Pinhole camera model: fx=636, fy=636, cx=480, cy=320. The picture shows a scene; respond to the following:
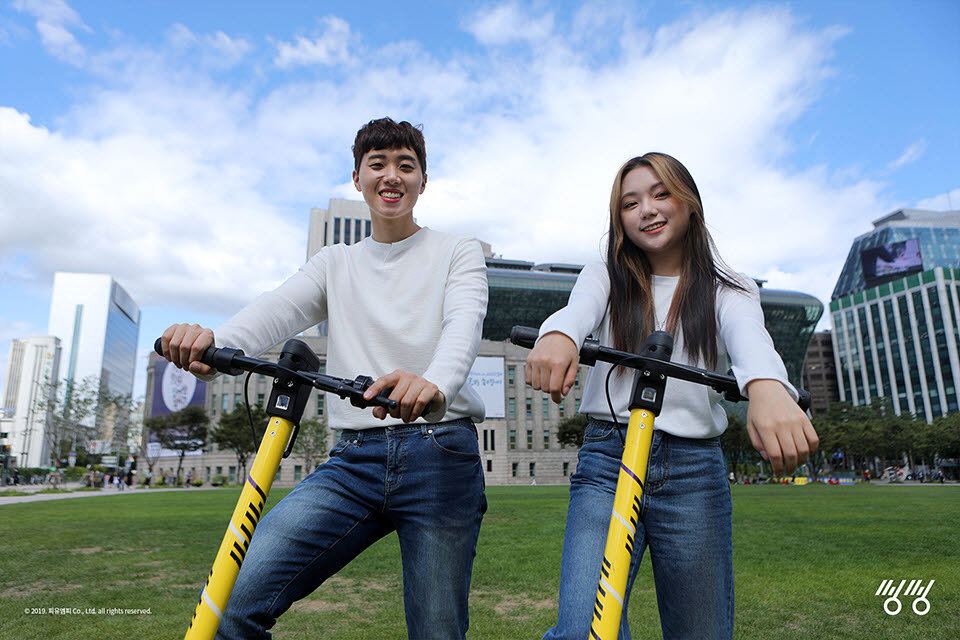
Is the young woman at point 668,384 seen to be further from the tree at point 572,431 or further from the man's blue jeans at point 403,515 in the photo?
the tree at point 572,431

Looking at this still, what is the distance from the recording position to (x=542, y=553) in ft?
32.3

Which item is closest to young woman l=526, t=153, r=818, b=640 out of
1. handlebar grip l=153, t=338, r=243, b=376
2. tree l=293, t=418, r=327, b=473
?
handlebar grip l=153, t=338, r=243, b=376

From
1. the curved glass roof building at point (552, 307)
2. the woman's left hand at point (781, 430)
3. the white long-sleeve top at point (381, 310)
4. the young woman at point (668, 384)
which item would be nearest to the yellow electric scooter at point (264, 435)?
the white long-sleeve top at point (381, 310)

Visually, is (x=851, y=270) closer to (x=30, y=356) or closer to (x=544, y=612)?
(x=544, y=612)

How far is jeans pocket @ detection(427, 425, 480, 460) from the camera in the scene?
2.27 m

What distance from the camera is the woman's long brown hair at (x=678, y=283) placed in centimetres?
230

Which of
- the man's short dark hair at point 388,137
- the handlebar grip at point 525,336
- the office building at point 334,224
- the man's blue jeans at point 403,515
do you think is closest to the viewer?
the handlebar grip at point 525,336

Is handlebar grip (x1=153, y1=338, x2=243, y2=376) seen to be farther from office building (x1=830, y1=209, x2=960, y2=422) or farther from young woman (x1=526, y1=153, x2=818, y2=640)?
office building (x1=830, y1=209, x2=960, y2=422)

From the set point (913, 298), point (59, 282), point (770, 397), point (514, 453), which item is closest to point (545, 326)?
point (770, 397)

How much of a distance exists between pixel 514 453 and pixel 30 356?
163 meters

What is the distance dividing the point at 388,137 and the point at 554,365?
1.29 meters

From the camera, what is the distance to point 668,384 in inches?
89.6

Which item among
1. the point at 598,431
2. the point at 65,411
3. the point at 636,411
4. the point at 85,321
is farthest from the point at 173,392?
the point at 85,321

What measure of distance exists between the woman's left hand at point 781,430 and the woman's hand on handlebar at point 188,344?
5.41 feet
